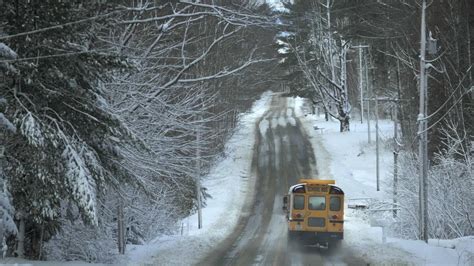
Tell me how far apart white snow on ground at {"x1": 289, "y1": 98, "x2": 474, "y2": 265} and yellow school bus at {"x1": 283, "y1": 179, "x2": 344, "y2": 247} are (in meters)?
1.27

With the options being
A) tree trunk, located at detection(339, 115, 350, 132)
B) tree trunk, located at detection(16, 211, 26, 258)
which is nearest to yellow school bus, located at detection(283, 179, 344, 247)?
tree trunk, located at detection(16, 211, 26, 258)

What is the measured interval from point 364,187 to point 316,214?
19.3 m

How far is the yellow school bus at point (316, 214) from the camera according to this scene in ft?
69.9

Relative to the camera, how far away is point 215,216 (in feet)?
111

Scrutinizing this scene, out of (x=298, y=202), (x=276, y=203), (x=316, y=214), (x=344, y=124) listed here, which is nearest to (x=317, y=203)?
(x=316, y=214)

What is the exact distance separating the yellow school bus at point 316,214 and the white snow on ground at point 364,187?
127 centimetres

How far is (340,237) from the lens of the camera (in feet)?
69.8

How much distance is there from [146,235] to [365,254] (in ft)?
30.1

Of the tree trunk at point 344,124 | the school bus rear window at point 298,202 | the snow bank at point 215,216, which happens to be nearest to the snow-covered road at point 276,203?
the snow bank at point 215,216

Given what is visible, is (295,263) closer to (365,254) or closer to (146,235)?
(365,254)

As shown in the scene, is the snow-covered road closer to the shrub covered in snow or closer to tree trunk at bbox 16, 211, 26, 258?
the shrub covered in snow

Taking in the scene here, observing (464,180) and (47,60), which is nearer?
(47,60)

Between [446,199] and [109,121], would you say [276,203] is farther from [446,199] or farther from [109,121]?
[109,121]

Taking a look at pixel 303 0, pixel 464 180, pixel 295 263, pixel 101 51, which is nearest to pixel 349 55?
pixel 303 0
